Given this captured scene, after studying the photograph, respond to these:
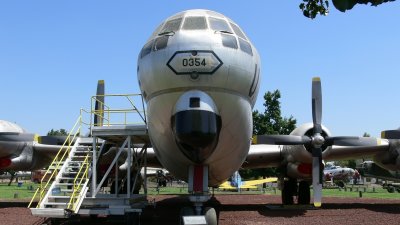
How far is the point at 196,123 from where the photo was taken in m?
7.12

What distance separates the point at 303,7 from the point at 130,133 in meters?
7.33

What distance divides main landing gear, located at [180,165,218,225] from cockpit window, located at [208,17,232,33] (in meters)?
2.73

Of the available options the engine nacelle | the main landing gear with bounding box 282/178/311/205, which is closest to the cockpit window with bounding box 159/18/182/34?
the engine nacelle

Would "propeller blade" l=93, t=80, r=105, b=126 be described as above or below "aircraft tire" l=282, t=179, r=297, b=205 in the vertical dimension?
above

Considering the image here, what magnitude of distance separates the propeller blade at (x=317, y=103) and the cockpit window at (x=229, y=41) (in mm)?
7565

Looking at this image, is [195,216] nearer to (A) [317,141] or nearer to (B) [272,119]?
(A) [317,141]

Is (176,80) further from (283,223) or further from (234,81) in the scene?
(283,223)

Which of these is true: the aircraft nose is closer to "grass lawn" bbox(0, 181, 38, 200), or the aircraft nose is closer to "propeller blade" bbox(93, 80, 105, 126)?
"propeller blade" bbox(93, 80, 105, 126)

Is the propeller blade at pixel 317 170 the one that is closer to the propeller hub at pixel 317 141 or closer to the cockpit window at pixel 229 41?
the propeller hub at pixel 317 141

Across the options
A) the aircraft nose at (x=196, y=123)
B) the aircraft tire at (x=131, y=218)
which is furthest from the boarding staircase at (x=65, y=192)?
the aircraft nose at (x=196, y=123)

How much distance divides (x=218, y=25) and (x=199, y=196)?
3.37m

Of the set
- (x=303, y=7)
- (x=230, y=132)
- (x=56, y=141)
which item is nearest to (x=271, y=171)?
(x=56, y=141)

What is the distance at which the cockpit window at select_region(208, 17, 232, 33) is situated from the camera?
27.5ft

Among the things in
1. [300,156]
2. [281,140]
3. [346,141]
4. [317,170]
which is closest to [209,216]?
[281,140]
